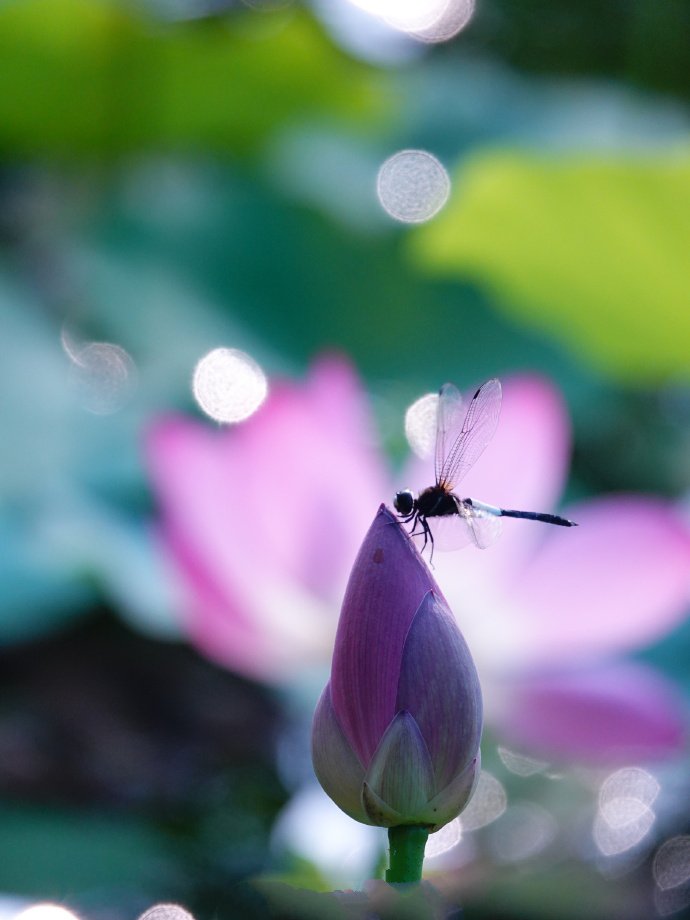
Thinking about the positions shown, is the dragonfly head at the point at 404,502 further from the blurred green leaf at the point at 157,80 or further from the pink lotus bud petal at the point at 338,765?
the blurred green leaf at the point at 157,80

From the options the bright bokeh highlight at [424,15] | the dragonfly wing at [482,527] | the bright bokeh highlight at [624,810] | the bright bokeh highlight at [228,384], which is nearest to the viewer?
the dragonfly wing at [482,527]

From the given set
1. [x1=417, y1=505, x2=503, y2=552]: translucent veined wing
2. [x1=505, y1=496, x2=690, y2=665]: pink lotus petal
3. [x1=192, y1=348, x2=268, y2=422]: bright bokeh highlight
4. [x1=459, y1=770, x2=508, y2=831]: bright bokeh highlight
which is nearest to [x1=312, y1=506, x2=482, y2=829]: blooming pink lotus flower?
[x1=417, y1=505, x2=503, y2=552]: translucent veined wing

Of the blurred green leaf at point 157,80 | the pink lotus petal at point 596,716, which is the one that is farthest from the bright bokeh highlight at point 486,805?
the blurred green leaf at point 157,80

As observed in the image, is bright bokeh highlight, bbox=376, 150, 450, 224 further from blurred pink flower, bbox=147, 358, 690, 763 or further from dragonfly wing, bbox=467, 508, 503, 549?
dragonfly wing, bbox=467, 508, 503, 549

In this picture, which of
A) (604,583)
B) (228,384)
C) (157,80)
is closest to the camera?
(604,583)

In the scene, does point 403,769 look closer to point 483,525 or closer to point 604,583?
point 483,525

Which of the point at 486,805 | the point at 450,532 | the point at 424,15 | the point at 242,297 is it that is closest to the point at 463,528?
the point at 450,532
